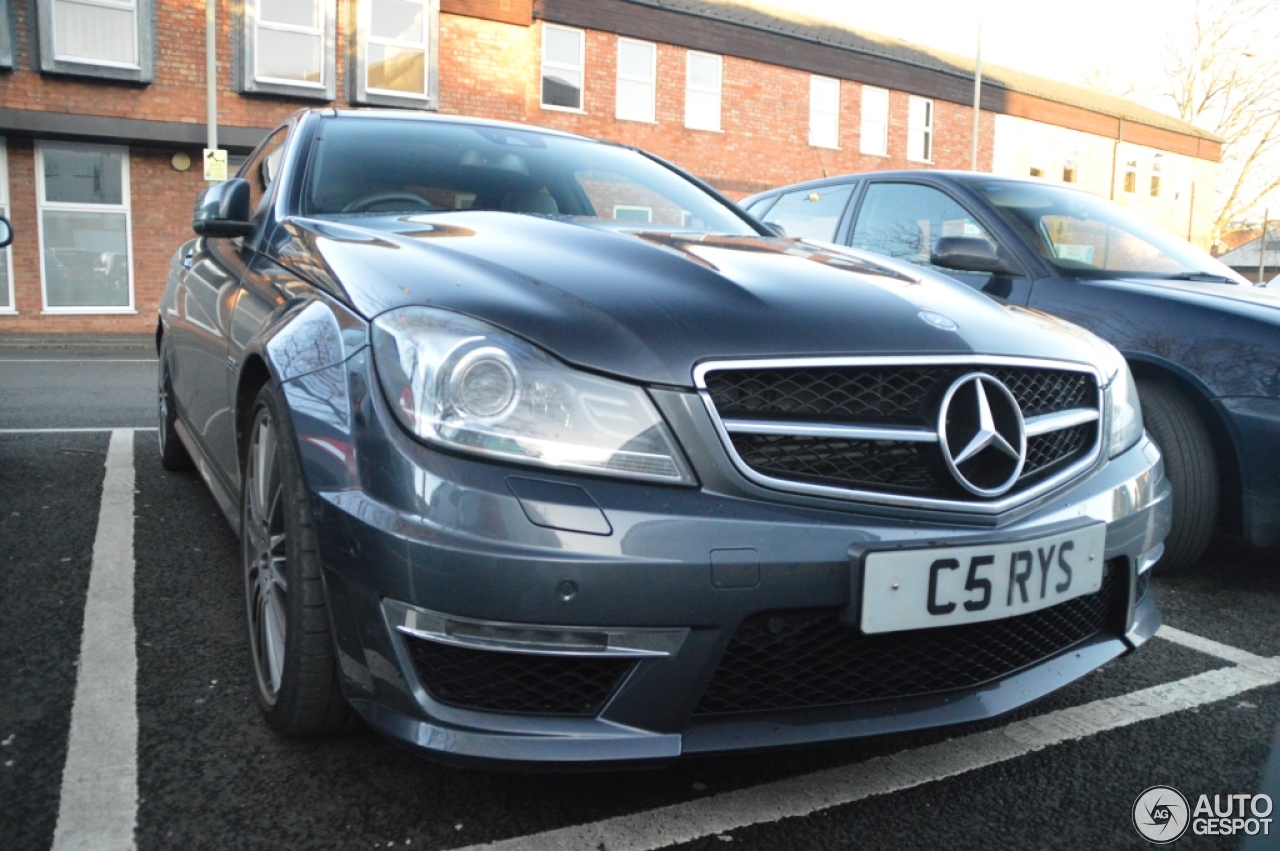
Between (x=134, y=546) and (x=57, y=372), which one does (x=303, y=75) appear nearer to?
(x=57, y=372)

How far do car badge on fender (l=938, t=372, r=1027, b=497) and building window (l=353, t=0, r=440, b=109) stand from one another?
1673 cm

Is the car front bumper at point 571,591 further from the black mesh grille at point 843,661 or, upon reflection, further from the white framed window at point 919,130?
the white framed window at point 919,130

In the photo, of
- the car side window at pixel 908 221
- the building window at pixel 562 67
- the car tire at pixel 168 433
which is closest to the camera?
the car tire at pixel 168 433

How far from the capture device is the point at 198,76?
16078 mm

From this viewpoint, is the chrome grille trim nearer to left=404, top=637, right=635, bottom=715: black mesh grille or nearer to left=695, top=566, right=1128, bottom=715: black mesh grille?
left=695, top=566, right=1128, bottom=715: black mesh grille

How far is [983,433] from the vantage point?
1.92 meters

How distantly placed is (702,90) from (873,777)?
20432 millimetres

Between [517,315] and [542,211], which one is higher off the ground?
[542,211]

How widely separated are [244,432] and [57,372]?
27.1 feet

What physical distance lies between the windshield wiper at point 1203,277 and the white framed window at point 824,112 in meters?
19.3

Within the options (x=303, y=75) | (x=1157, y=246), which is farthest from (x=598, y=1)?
(x=1157, y=246)

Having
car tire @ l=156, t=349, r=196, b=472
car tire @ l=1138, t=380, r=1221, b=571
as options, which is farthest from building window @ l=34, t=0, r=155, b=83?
car tire @ l=1138, t=380, r=1221, b=571

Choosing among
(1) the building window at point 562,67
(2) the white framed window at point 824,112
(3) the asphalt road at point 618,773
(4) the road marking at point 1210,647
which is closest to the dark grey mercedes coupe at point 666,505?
(3) the asphalt road at point 618,773

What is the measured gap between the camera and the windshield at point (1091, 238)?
4184 millimetres
